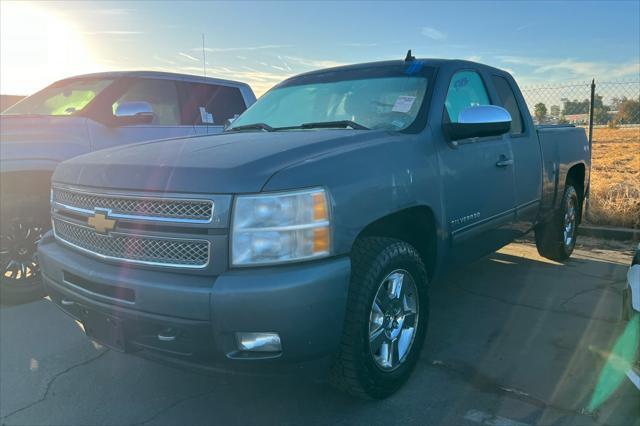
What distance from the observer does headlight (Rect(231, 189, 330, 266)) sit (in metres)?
2.26

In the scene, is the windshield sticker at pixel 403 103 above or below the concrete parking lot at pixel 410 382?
above

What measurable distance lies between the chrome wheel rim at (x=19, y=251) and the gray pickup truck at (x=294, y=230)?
1.51 meters

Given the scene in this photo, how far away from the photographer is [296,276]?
2.22 m

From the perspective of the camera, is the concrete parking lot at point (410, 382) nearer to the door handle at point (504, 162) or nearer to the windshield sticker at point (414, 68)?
the door handle at point (504, 162)

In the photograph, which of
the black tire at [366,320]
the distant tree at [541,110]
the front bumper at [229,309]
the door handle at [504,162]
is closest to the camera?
the front bumper at [229,309]

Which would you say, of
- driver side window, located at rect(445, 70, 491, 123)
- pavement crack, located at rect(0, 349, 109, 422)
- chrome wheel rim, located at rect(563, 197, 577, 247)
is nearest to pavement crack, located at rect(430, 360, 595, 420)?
driver side window, located at rect(445, 70, 491, 123)

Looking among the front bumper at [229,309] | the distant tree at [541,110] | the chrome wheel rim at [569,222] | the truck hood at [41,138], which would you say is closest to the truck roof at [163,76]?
the truck hood at [41,138]

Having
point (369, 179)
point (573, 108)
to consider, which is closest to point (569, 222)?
point (369, 179)

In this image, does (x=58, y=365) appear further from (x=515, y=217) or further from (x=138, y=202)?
(x=515, y=217)

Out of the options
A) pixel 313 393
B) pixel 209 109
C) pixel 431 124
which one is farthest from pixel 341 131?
pixel 209 109

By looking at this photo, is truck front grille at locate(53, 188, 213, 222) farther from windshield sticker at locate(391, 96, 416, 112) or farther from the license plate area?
windshield sticker at locate(391, 96, 416, 112)

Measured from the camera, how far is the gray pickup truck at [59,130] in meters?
4.40

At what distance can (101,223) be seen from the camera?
2.64 m

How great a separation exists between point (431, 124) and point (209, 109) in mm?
3607
